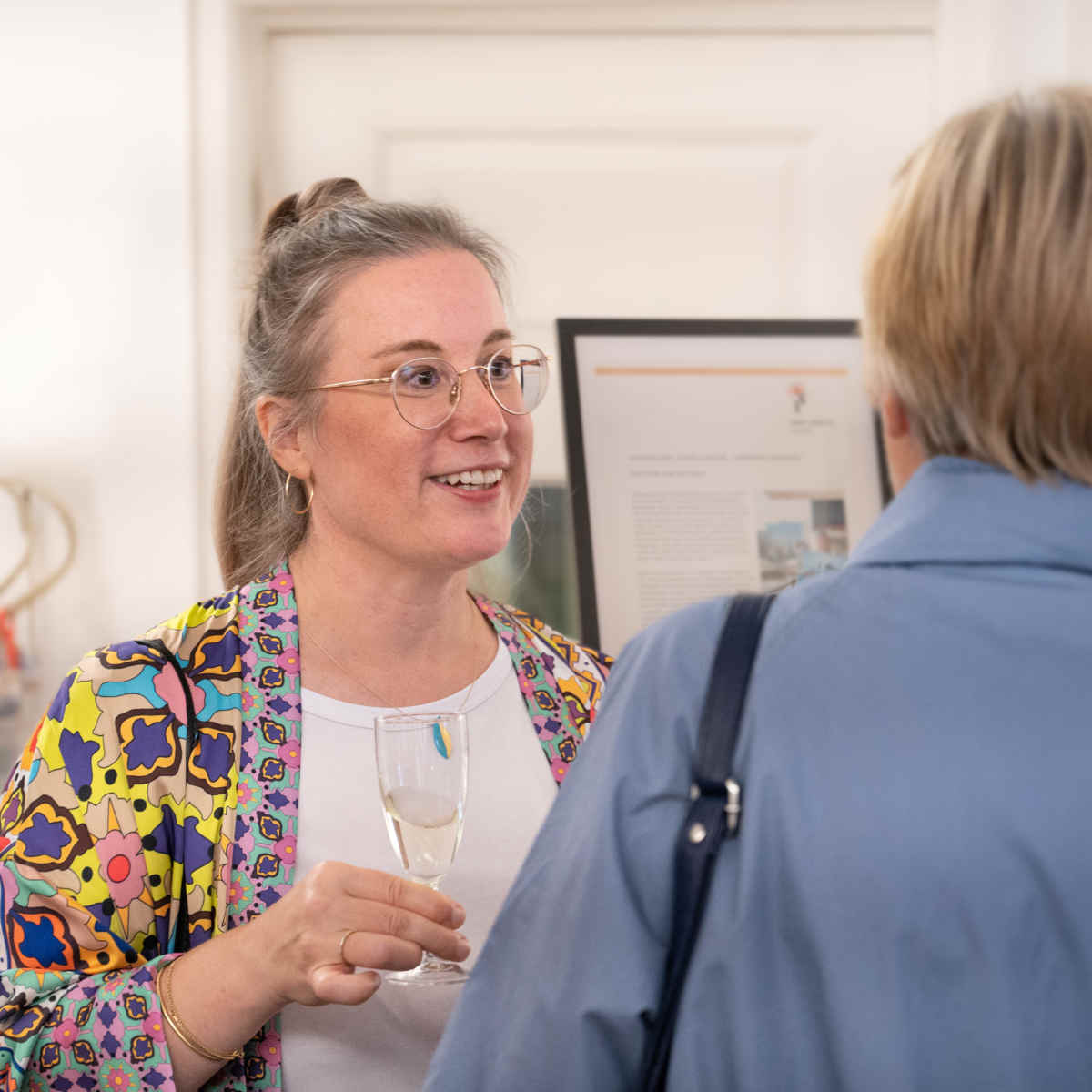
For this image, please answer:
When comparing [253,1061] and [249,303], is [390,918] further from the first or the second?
[249,303]

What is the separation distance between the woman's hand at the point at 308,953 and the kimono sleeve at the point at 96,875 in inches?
1.5

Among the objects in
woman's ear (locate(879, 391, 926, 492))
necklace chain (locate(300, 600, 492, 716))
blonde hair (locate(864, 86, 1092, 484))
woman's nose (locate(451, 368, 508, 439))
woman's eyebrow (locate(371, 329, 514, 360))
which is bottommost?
necklace chain (locate(300, 600, 492, 716))

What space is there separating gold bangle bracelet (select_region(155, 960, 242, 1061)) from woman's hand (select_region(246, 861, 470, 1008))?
0.33ft

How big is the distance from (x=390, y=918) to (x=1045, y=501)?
0.62 meters

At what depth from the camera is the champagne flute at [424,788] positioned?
106cm

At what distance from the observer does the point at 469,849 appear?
53.1 inches

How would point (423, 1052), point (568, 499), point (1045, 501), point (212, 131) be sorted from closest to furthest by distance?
point (1045, 501) → point (423, 1052) → point (568, 499) → point (212, 131)

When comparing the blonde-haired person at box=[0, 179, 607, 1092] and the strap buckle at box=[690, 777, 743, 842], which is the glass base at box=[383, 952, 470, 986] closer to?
the blonde-haired person at box=[0, 179, 607, 1092]

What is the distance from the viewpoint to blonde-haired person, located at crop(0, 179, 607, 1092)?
1113 millimetres

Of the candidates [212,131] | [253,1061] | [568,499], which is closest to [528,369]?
[568,499]

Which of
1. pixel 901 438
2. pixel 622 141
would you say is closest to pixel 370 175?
pixel 622 141

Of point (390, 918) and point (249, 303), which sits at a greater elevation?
point (249, 303)

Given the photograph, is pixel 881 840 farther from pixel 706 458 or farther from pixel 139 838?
pixel 706 458

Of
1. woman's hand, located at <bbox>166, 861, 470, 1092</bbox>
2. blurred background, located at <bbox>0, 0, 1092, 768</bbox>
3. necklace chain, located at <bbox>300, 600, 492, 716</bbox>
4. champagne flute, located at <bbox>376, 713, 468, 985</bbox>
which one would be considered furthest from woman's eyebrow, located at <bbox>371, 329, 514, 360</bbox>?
blurred background, located at <bbox>0, 0, 1092, 768</bbox>
